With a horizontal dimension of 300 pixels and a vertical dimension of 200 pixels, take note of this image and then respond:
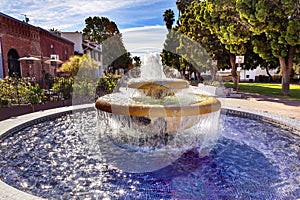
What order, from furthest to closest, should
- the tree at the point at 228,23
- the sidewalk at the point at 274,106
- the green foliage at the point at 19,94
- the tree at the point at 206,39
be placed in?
the tree at the point at 206,39
the tree at the point at 228,23
the green foliage at the point at 19,94
the sidewalk at the point at 274,106

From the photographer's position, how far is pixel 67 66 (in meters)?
17.1

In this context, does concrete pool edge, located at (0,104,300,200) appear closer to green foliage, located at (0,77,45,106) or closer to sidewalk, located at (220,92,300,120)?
sidewalk, located at (220,92,300,120)

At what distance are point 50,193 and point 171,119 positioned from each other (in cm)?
252

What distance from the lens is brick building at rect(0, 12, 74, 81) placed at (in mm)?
16094

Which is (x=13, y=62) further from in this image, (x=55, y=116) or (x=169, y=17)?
(x=169, y=17)

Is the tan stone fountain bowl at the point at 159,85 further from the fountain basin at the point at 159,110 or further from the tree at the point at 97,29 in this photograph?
the tree at the point at 97,29

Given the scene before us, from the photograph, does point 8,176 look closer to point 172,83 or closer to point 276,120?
point 172,83

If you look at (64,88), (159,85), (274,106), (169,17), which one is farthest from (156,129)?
(169,17)

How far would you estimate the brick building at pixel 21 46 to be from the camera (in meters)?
16.1

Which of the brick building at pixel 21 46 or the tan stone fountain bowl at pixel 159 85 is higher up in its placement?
the brick building at pixel 21 46

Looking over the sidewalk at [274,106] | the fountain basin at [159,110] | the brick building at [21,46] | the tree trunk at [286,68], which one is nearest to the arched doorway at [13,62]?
the brick building at [21,46]

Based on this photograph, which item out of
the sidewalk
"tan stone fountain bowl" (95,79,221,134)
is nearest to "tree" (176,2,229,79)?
the sidewalk

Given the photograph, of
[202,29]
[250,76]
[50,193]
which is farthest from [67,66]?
[250,76]

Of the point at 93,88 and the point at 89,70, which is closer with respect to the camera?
the point at 93,88
